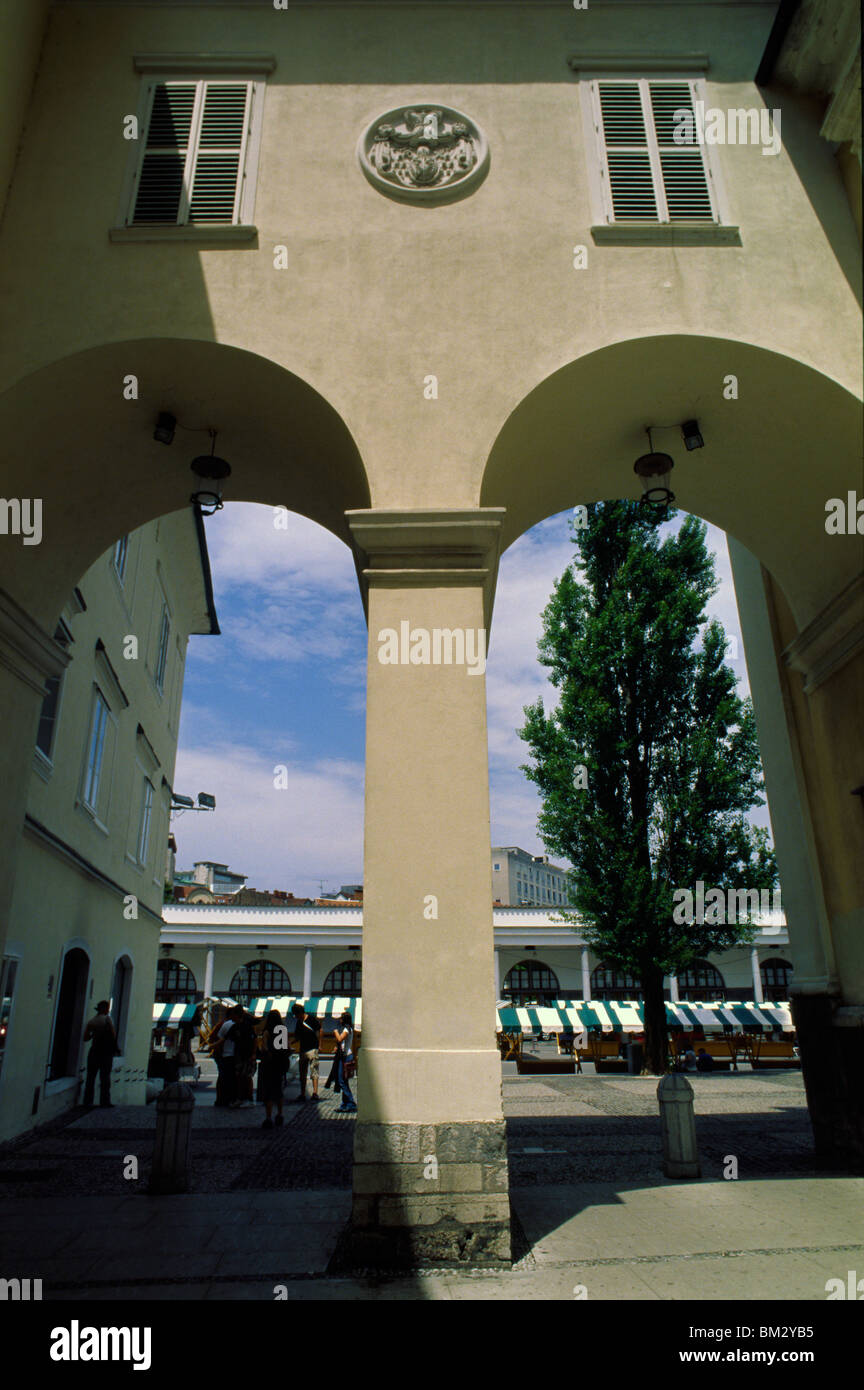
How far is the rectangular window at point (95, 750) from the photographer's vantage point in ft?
42.0

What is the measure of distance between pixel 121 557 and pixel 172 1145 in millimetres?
9524

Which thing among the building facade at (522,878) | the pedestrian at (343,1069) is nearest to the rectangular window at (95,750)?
the pedestrian at (343,1069)

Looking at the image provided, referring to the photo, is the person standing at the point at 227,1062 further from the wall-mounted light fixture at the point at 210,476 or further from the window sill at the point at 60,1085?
the wall-mounted light fixture at the point at 210,476

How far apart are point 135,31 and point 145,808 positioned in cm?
1345

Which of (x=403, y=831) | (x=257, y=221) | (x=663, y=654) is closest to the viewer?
(x=403, y=831)

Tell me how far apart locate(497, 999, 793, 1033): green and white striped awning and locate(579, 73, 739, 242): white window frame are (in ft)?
72.4

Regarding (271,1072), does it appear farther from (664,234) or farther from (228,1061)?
(664,234)

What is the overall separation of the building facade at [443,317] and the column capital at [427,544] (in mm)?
21

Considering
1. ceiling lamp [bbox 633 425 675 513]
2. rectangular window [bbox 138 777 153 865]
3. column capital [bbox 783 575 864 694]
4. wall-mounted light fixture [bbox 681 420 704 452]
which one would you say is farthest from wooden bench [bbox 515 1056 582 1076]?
wall-mounted light fixture [bbox 681 420 704 452]

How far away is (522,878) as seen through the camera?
110 metres

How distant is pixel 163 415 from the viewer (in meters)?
7.45

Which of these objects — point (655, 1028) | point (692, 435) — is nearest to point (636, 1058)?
point (655, 1028)

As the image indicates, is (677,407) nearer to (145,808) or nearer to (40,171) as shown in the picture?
(40,171)
